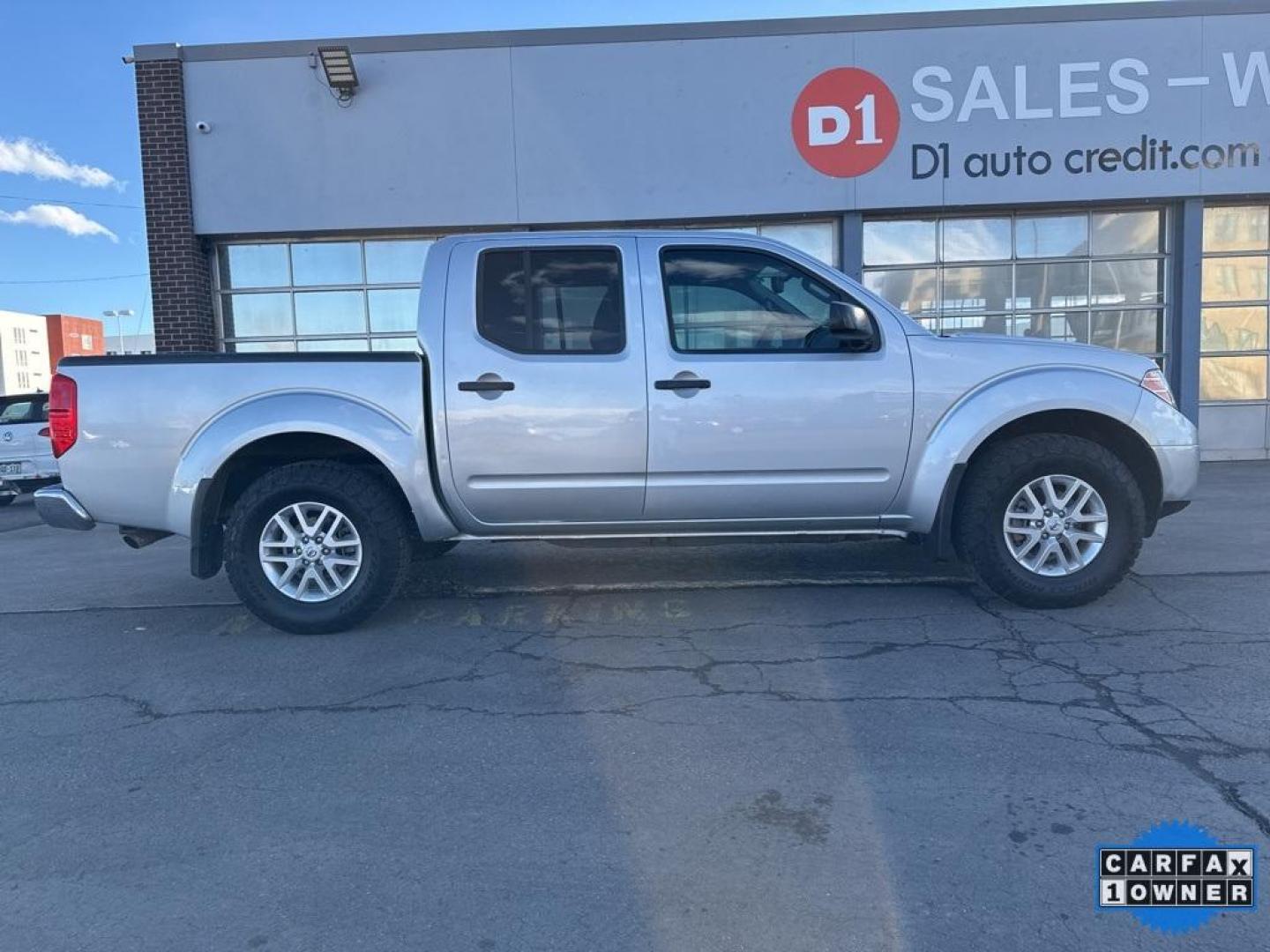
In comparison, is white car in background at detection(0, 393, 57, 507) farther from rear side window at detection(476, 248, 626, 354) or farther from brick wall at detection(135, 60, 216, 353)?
rear side window at detection(476, 248, 626, 354)

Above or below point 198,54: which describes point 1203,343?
below

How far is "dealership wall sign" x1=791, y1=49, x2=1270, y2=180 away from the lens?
11.4 meters

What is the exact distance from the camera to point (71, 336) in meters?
76.4

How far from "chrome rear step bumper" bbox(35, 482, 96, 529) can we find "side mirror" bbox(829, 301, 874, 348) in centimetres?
409

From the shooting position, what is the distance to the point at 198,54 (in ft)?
38.3

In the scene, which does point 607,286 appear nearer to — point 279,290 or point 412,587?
A: point 412,587

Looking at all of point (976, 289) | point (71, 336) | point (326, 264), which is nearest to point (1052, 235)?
point (976, 289)

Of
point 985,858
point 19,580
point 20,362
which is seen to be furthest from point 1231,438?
point 20,362

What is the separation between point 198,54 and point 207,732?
1075 centimetres

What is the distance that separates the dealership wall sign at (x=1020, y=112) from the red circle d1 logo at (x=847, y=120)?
0.4 inches

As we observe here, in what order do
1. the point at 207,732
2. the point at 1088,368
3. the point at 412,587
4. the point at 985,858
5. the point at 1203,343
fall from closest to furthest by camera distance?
the point at 985,858, the point at 207,732, the point at 1088,368, the point at 412,587, the point at 1203,343

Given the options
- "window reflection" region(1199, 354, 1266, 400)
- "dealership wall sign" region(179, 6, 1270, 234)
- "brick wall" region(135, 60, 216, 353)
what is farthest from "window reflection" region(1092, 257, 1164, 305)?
"brick wall" region(135, 60, 216, 353)

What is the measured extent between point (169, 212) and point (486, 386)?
9097mm

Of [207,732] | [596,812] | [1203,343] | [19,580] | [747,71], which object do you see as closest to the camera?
[596,812]
